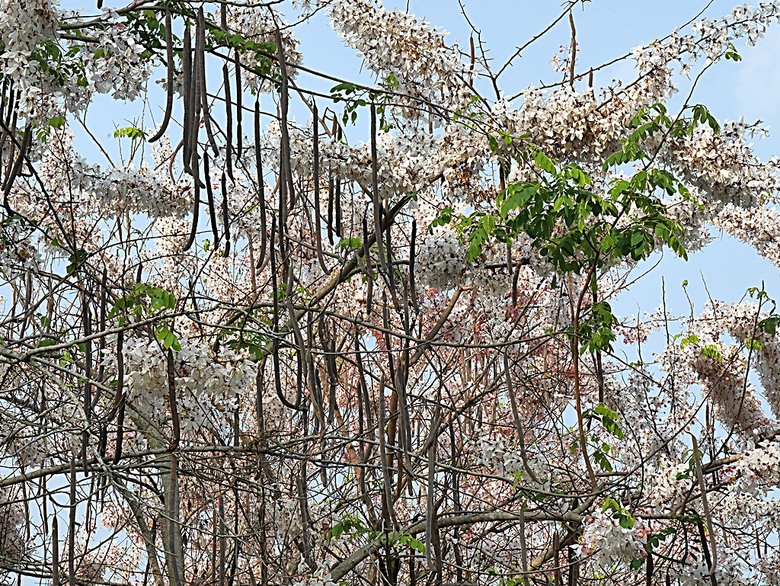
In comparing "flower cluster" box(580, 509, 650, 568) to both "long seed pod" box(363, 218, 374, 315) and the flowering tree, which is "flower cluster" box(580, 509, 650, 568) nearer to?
the flowering tree

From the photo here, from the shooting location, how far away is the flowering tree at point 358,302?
2957 millimetres

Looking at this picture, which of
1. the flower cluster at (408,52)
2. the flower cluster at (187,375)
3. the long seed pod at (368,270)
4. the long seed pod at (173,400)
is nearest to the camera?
the long seed pod at (173,400)

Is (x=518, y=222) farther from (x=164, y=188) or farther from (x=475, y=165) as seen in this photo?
(x=164, y=188)

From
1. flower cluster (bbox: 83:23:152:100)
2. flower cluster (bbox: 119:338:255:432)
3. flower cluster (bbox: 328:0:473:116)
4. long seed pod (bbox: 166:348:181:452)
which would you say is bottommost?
long seed pod (bbox: 166:348:181:452)

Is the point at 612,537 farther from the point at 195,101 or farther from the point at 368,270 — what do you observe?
the point at 195,101

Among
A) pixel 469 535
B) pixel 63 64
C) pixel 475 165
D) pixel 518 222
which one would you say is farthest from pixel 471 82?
pixel 469 535

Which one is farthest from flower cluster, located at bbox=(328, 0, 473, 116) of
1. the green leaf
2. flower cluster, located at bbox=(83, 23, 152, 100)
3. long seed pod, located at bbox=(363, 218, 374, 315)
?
flower cluster, located at bbox=(83, 23, 152, 100)

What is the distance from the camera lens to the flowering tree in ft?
9.70

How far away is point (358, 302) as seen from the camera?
530cm

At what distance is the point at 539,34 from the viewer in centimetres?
456

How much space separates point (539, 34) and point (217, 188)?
188cm

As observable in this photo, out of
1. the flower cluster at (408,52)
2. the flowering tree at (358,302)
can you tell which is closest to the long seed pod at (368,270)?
the flowering tree at (358,302)

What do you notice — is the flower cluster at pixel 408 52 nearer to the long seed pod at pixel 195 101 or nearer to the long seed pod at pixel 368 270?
the long seed pod at pixel 368 270

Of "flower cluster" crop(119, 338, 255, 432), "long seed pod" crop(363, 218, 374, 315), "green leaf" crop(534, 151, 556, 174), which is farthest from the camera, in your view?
"green leaf" crop(534, 151, 556, 174)
